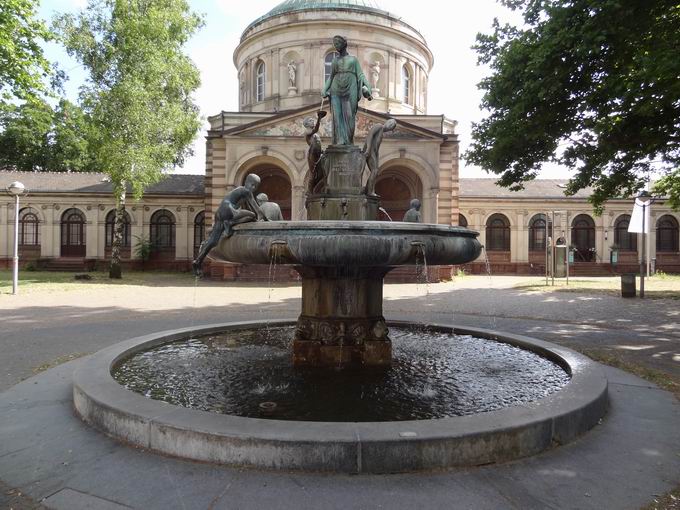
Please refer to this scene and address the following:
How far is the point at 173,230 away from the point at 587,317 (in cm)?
3157

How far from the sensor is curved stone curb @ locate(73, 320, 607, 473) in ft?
9.94

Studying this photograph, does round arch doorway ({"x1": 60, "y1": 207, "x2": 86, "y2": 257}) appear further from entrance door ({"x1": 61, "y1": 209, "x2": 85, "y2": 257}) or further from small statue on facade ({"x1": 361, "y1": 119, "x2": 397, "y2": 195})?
small statue on facade ({"x1": 361, "y1": 119, "x2": 397, "y2": 195})

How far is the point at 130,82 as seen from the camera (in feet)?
76.9

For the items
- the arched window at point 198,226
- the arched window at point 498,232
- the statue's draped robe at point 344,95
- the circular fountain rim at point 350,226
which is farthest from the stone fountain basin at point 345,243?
the arched window at point 498,232

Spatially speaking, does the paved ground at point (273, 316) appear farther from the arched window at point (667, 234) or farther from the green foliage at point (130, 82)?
the arched window at point (667, 234)

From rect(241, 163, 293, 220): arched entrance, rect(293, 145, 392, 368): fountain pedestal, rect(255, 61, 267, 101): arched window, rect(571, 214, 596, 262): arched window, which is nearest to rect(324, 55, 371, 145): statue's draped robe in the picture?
rect(293, 145, 392, 368): fountain pedestal

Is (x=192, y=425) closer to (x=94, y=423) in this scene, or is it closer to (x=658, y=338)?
(x=94, y=423)

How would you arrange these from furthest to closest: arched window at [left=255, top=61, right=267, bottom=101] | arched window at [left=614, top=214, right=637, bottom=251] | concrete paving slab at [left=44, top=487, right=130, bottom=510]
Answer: arched window at [left=614, top=214, right=637, bottom=251] < arched window at [left=255, top=61, right=267, bottom=101] < concrete paving slab at [left=44, top=487, right=130, bottom=510]

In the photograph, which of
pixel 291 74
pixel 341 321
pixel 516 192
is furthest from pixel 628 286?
pixel 291 74

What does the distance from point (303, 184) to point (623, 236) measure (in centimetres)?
2868

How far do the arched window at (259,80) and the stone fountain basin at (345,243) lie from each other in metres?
32.0

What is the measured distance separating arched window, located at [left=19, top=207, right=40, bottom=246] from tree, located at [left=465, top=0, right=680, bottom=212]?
34.8 m

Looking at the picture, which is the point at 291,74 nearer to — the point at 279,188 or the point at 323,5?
the point at 323,5

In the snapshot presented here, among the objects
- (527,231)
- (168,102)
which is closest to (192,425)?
(168,102)
